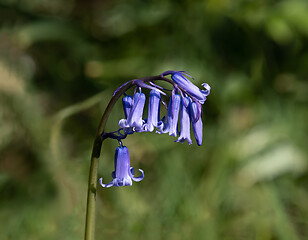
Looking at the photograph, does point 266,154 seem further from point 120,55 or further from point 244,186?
point 120,55

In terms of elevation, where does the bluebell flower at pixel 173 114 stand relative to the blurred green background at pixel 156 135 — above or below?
below

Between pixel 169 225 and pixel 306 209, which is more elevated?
pixel 306 209

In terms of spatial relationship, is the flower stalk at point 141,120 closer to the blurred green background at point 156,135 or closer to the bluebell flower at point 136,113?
the bluebell flower at point 136,113

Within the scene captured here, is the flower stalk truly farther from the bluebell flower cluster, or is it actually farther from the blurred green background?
the blurred green background

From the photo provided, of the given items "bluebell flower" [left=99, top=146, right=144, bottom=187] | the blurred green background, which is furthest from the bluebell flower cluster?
the blurred green background

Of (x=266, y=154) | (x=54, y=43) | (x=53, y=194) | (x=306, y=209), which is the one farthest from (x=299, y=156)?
(x=54, y=43)

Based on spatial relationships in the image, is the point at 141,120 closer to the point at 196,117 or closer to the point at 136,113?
the point at 136,113

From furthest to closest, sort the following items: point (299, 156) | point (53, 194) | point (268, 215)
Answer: point (299, 156)
point (268, 215)
point (53, 194)

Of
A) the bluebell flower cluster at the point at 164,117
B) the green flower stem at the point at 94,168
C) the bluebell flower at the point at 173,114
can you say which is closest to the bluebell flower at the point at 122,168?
the bluebell flower cluster at the point at 164,117
